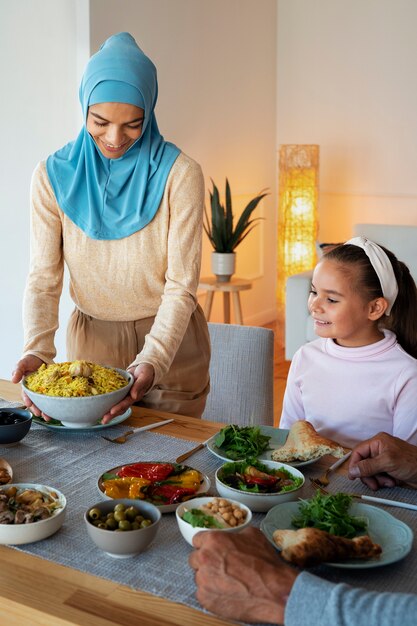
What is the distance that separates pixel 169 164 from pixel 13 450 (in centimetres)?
86

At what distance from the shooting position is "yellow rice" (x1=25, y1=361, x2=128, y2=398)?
1.65 meters

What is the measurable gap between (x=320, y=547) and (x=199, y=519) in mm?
189

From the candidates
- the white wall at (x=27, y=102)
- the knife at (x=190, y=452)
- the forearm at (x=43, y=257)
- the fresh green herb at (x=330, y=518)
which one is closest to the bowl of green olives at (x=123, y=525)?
the fresh green herb at (x=330, y=518)

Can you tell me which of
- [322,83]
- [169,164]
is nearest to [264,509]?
[169,164]

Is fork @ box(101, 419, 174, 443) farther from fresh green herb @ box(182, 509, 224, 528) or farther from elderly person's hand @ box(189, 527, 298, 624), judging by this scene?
elderly person's hand @ box(189, 527, 298, 624)

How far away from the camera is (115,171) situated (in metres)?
2.14

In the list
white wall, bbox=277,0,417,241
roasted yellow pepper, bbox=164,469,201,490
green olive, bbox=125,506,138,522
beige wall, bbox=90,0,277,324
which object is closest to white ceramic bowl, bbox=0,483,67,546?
green olive, bbox=125,506,138,522

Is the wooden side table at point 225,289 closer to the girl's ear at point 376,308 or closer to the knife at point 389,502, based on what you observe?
the girl's ear at point 376,308

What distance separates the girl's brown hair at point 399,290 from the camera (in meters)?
1.92

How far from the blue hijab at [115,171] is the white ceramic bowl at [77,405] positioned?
56 cm

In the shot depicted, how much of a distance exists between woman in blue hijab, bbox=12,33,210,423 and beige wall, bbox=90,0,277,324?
6.52 ft

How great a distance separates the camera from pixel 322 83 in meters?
5.74

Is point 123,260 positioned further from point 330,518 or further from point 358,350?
point 330,518

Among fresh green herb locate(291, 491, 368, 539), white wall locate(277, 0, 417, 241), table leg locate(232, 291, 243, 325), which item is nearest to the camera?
fresh green herb locate(291, 491, 368, 539)
